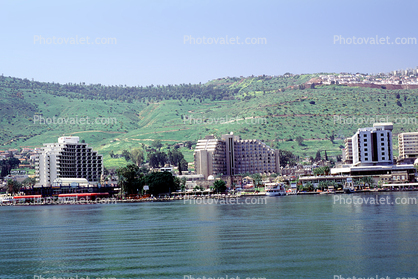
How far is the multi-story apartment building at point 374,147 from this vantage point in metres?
180

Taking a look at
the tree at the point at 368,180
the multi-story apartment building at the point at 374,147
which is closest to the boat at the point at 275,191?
the tree at the point at 368,180

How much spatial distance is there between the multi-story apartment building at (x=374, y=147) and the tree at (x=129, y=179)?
235 feet

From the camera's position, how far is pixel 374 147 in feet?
591

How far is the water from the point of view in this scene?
3841 centimetres

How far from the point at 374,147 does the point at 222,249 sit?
143 metres

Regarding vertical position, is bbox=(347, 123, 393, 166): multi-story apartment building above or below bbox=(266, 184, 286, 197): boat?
above

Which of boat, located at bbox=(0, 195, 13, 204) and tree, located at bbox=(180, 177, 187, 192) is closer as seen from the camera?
tree, located at bbox=(180, 177, 187, 192)

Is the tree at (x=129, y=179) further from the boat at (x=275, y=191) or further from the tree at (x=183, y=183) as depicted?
the boat at (x=275, y=191)

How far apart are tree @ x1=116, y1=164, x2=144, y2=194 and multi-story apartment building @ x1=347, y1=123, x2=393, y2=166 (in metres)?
71.6

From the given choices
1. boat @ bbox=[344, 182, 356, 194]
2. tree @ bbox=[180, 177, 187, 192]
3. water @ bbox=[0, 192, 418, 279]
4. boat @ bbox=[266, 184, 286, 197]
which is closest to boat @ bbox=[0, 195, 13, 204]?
tree @ bbox=[180, 177, 187, 192]

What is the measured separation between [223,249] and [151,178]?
124 m

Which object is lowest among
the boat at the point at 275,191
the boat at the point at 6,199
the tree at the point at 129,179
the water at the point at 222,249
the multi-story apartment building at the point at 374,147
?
the boat at the point at 6,199

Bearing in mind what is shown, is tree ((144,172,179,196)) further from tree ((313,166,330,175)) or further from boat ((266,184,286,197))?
tree ((313,166,330,175))

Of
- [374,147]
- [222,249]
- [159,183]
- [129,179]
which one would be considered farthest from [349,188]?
[222,249]
